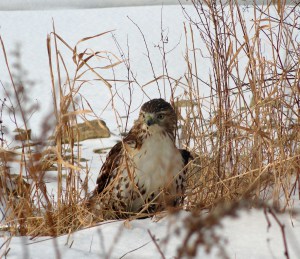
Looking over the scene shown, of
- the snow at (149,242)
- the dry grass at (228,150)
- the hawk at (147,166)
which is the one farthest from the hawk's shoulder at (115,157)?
the snow at (149,242)

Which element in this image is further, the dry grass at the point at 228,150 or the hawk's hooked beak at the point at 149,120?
the hawk's hooked beak at the point at 149,120

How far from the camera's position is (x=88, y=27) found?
11.0 metres

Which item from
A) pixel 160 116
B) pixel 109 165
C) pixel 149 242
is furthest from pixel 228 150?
pixel 149 242

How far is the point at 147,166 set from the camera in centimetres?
335

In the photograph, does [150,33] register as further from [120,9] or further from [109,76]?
[109,76]

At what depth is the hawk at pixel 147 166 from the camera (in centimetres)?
334

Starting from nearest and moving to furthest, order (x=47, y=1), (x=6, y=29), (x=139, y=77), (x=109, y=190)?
(x=109, y=190) < (x=139, y=77) < (x=6, y=29) < (x=47, y=1)

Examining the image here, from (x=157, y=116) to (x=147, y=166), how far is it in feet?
0.87

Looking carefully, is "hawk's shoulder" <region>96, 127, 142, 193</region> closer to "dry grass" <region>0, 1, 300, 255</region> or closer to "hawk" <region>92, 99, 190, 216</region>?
"hawk" <region>92, 99, 190, 216</region>

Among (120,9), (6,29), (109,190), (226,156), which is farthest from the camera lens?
(120,9)

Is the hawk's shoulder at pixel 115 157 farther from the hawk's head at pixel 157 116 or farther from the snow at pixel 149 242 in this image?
the snow at pixel 149 242

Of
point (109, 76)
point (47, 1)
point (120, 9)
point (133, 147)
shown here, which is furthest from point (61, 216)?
point (47, 1)

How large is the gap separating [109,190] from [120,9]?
8.38 m

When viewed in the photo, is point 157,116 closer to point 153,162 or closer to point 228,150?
point 153,162
